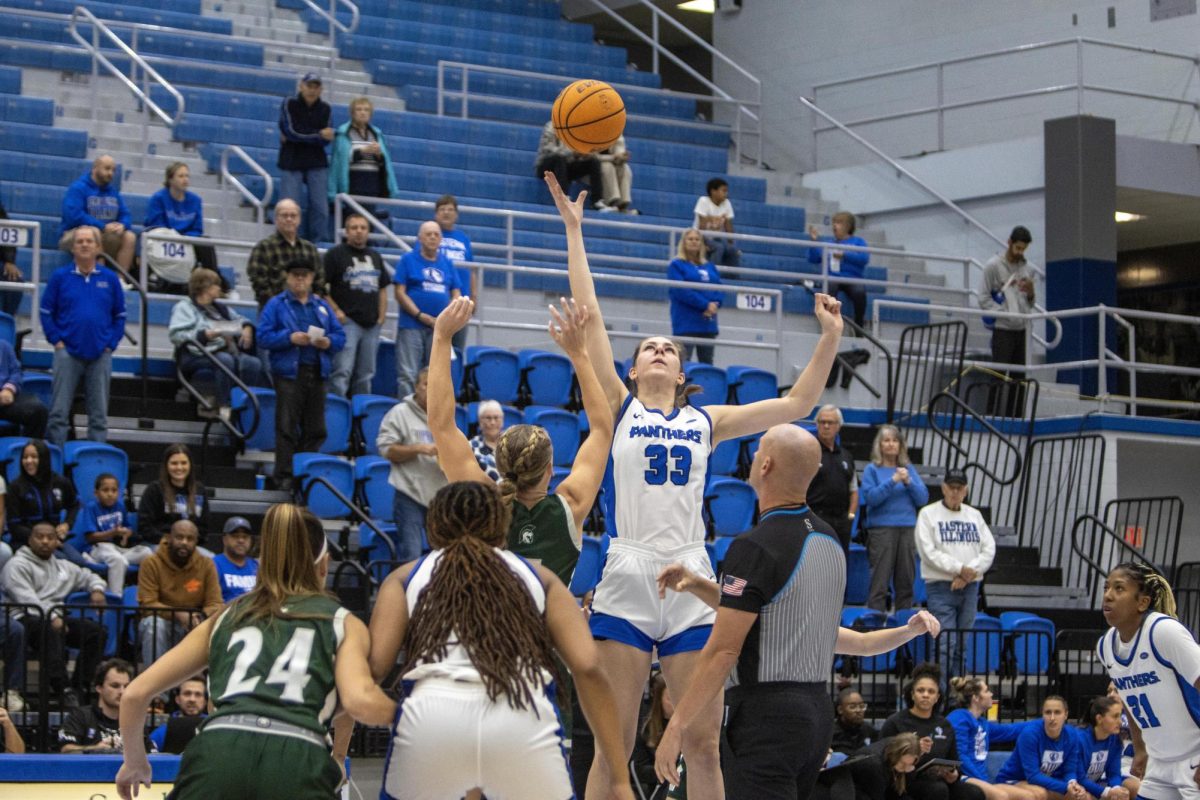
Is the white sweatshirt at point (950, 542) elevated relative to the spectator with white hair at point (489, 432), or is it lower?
lower

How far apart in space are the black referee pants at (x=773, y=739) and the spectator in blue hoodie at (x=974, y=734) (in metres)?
6.40

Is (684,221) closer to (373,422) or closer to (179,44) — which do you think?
(179,44)

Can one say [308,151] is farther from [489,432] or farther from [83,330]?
[489,432]

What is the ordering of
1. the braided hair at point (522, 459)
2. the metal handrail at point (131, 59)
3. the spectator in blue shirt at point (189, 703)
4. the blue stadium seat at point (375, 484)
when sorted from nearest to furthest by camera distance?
the braided hair at point (522, 459) < the spectator in blue shirt at point (189, 703) < the blue stadium seat at point (375, 484) < the metal handrail at point (131, 59)

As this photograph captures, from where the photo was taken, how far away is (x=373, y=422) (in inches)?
577

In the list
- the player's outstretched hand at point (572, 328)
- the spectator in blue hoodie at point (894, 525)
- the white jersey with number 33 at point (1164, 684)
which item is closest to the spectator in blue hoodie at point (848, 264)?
the spectator in blue hoodie at point (894, 525)

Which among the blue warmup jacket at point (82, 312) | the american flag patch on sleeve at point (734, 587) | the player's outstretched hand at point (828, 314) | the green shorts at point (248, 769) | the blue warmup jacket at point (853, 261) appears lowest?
the green shorts at point (248, 769)

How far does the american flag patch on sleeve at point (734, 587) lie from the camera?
655 cm

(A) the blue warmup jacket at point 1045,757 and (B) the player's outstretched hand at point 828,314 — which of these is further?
(A) the blue warmup jacket at point 1045,757

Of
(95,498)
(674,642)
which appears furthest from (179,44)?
(674,642)

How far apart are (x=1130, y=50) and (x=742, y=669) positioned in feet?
56.7

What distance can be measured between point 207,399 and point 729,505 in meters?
4.37

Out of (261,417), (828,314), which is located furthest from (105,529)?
(828,314)

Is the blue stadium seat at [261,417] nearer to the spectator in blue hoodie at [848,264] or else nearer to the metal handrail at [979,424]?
the metal handrail at [979,424]
